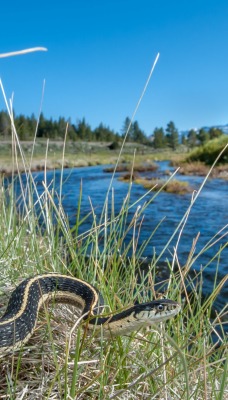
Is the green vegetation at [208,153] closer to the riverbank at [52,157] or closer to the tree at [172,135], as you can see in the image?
the riverbank at [52,157]

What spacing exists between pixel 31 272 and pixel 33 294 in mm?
604

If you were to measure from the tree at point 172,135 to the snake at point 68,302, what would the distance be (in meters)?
82.4

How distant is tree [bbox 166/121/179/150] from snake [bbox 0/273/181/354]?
8243 centimetres

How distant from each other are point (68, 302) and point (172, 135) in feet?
279

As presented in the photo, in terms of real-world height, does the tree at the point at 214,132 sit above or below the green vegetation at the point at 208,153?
above

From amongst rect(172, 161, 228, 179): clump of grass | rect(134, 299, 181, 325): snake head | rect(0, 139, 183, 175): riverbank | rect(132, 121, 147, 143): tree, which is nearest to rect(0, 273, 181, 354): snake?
rect(134, 299, 181, 325): snake head

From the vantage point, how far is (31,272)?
257 centimetres

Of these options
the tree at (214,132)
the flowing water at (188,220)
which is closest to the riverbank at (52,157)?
the flowing water at (188,220)

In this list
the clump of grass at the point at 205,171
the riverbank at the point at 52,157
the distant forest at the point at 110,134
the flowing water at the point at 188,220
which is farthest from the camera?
the distant forest at the point at 110,134

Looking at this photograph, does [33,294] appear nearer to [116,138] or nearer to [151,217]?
[151,217]

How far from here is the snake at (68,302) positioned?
5.20 feet

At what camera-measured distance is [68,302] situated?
2.15 meters

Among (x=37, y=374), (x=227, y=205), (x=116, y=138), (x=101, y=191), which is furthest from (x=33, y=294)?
(x=116, y=138)

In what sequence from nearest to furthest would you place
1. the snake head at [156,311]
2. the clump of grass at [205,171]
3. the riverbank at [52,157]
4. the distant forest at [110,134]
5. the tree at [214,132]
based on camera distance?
the snake head at [156,311] → the riverbank at [52,157] → the clump of grass at [205,171] → the tree at [214,132] → the distant forest at [110,134]
